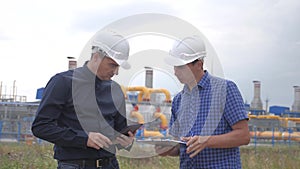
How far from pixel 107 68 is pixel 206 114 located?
700mm

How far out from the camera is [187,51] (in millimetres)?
3275

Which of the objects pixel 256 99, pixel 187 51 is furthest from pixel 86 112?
pixel 256 99

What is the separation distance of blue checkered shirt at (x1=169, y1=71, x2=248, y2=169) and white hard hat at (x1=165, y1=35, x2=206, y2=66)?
0.18 metres

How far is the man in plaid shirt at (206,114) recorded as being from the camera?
125 inches

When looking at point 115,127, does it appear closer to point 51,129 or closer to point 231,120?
point 51,129

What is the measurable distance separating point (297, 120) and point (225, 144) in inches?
954

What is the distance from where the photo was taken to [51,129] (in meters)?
3.22

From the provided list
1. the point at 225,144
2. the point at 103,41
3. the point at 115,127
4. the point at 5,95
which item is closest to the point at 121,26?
the point at 103,41

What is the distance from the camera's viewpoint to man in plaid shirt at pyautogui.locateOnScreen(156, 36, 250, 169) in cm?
317

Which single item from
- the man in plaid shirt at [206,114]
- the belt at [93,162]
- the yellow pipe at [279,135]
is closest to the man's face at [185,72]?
the man in plaid shirt at [206,114]

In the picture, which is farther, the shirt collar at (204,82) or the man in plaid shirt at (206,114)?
the shirt collar at (204,82)

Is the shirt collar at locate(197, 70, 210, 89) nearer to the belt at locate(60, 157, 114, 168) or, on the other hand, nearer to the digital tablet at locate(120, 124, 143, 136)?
the digital tablet at locate(120, 124, 143, 136)

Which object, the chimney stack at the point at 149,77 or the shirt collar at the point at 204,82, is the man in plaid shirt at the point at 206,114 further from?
the chimney stack at the point at 149,77

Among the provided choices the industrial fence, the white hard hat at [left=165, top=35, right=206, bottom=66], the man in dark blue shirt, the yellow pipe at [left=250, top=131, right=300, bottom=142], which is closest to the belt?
the man in dark blue shirt
